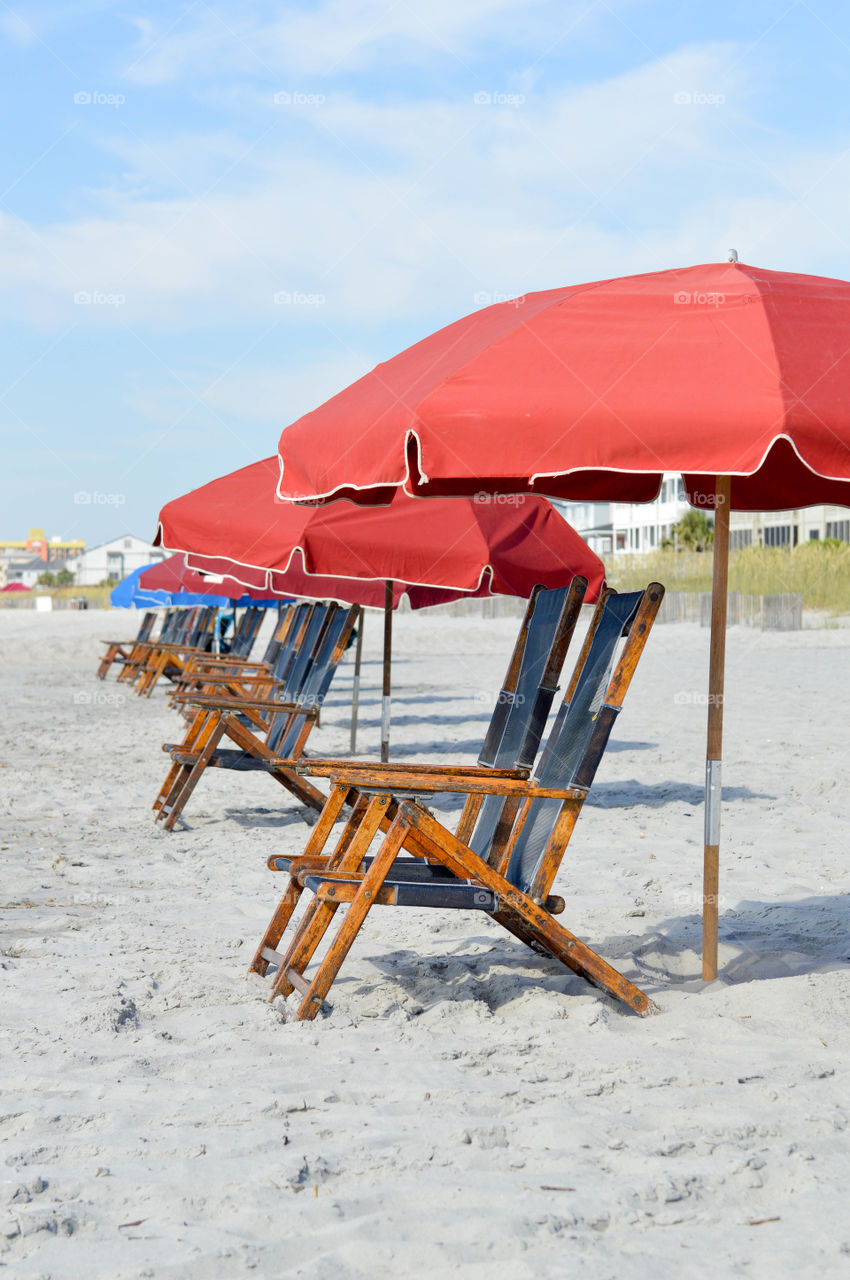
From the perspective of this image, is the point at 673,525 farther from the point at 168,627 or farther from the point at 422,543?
the point at 422,543

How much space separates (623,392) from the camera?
3.06 metres

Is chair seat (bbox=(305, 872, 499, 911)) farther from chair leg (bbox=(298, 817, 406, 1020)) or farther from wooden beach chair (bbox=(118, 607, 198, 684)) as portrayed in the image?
wooden beach chair (bbox=(118, 607, 198, 684))

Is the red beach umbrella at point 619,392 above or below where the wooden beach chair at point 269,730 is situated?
above

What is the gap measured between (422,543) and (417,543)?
32 millimetres

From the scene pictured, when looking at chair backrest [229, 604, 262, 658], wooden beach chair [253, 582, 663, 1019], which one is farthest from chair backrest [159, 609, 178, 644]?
wooden beach chair [253, 582, 663, 1019]

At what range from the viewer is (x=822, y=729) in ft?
37.6

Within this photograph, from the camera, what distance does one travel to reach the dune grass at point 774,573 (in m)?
30.0

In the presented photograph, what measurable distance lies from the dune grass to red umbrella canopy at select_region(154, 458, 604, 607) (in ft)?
71.5

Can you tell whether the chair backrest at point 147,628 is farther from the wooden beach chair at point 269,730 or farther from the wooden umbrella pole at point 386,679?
the wooden beach chair at point 269,730

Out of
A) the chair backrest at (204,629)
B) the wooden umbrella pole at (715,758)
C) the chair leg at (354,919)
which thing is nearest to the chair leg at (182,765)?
the chair leg at (354,919)

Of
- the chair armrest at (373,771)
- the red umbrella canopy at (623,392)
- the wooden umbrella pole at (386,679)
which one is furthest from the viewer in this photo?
the wooden umbrella pole at (386,679)

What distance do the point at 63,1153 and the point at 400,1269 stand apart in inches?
33.6

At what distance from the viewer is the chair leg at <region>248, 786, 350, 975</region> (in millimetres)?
3934

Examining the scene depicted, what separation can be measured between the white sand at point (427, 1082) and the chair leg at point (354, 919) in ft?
0.25
